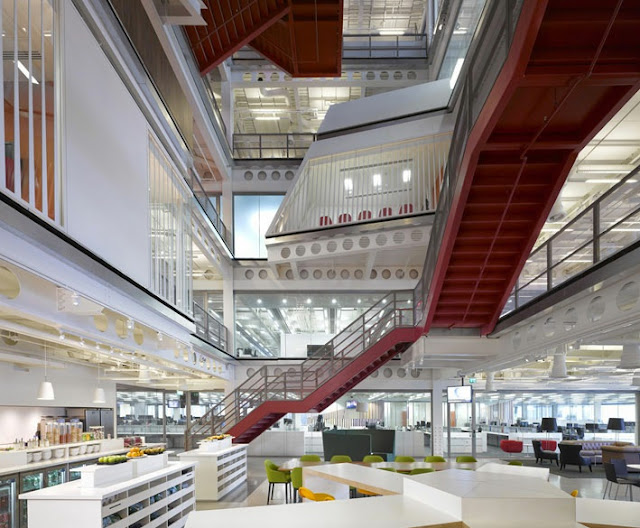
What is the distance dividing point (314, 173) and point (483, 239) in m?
9.25

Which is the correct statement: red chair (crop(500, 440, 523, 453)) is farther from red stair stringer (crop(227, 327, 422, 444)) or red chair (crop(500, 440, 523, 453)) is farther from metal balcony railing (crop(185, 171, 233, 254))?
metal balcony railing (crop(185, 171, 233, 254))

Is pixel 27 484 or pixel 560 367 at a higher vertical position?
pixel 560 367

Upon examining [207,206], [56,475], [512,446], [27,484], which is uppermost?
[207,206]

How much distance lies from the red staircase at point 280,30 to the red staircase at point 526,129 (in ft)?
22.4

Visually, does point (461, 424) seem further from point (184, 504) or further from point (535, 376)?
point (184, 504)

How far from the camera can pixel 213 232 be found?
18.4m

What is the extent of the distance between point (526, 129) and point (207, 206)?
12528mm

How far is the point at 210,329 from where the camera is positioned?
64.4ft

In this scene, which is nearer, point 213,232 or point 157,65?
point 157,65

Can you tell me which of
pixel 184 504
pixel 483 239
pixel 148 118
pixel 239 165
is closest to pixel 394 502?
pixel 483 239

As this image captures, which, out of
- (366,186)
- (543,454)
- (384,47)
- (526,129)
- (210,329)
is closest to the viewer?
(526,129)

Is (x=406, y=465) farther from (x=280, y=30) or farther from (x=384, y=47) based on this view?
(x=384, y=47)

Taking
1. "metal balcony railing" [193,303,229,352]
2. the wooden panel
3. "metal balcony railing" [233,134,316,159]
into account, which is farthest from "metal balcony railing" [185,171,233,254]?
"metal balcony railing" [233,134,316,159]

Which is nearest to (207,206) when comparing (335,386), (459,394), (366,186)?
(366,186)
